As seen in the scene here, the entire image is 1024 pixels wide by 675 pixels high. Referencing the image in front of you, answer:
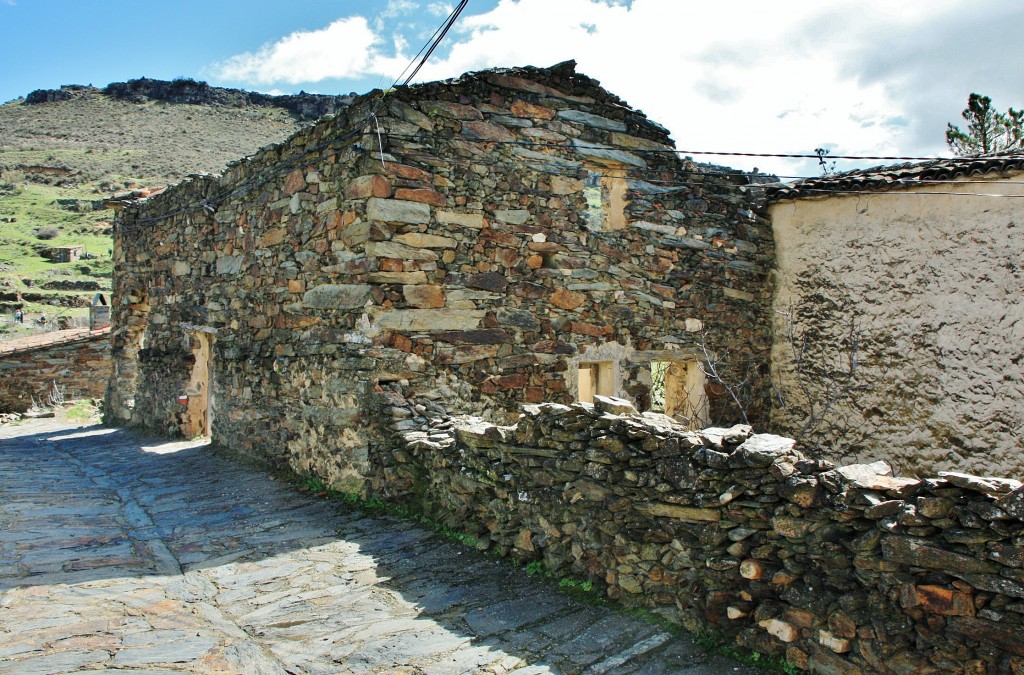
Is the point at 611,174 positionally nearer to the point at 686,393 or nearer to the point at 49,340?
the point at 686,393

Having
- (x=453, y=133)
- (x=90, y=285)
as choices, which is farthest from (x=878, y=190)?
(x=90, y=285)

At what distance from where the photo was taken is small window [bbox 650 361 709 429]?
863 centimetres

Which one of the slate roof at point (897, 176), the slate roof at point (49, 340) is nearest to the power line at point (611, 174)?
the slate roof at point (897, 176)

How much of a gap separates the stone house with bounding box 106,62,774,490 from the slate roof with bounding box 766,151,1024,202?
533mm

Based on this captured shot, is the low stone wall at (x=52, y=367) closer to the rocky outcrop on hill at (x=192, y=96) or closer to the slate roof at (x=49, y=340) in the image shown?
the slate roof at (x=49, y=340)

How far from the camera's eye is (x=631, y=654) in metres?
3.61

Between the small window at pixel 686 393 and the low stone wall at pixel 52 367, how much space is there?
1227 centimetres

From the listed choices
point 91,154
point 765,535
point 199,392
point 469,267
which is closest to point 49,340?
point 199,392

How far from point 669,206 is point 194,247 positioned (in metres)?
6.43

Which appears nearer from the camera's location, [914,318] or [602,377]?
[914,318]

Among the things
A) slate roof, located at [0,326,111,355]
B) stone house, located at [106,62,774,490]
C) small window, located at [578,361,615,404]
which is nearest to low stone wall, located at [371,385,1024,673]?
stone house, located at [106,62,774,490]

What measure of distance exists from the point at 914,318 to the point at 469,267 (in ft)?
15.6

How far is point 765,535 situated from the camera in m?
3.51

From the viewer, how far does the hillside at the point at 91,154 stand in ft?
93.4
